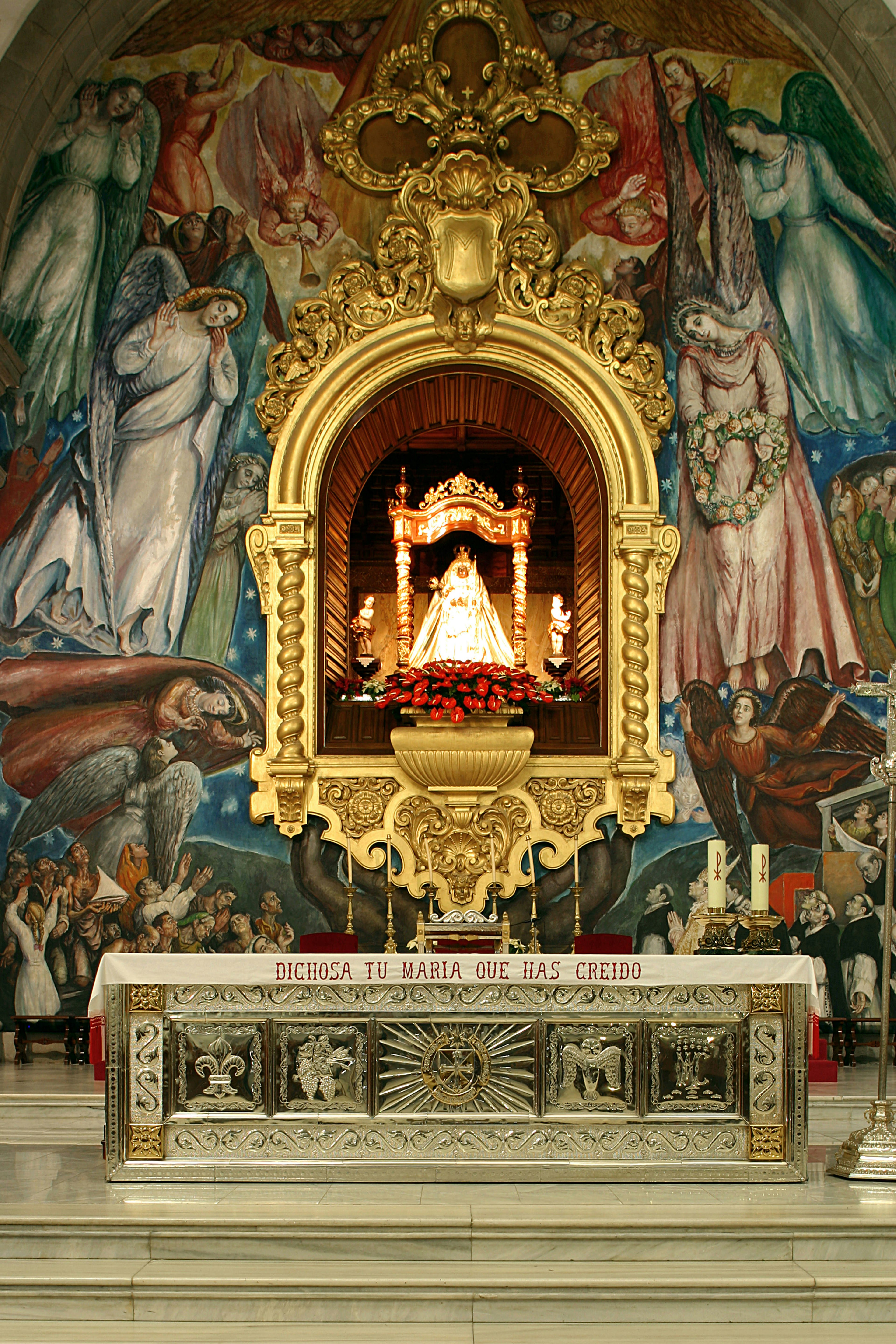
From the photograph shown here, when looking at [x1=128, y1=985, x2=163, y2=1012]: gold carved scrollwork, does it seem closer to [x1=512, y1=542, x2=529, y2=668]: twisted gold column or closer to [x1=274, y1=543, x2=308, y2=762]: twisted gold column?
[x1=274, y1=543, x2=308, y2=762]: twisted gold column

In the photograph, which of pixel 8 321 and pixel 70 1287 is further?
pixel 8 321

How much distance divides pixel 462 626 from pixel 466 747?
135 centimetres

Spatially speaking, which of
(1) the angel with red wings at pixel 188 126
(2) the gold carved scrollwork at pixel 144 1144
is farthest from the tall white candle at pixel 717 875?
(1) the angel with red wings at pixel 188 126

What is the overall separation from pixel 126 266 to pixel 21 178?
0.99 meters

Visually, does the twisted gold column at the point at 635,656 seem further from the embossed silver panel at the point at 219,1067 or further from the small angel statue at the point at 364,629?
the embossed silver panel at the point at 219,1067

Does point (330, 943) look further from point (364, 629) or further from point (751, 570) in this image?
point (751, 570)

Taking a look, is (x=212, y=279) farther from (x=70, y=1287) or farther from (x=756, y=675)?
(x=70, y=1287)

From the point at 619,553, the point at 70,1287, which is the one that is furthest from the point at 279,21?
the point at 70,1287

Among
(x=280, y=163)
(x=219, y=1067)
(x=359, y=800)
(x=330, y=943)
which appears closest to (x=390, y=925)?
(x=330, y=943)

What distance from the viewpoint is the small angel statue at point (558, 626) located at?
12.1 metres

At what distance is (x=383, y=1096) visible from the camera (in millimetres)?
6609

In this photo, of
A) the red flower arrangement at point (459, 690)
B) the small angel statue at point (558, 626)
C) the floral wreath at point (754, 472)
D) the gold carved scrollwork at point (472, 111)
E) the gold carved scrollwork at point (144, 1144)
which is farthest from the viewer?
the small angel statue at point (558, 626)

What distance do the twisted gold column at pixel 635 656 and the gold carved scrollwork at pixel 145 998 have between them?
4.53m

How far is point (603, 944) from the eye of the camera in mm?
9102
